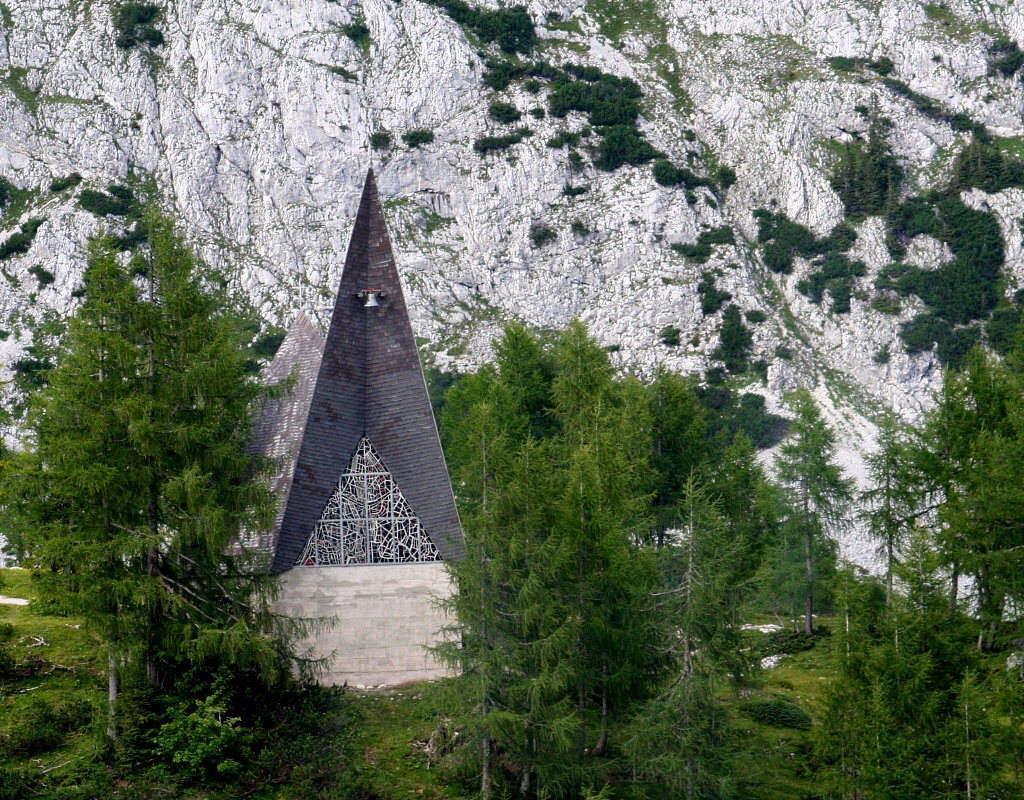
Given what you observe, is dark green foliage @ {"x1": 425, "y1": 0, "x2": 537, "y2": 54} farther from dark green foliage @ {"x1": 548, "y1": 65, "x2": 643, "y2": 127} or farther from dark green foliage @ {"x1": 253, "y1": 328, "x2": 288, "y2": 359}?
dark green foliage @ {"x1": 253, "y1": 328, "x2": 288, "y2": 359}

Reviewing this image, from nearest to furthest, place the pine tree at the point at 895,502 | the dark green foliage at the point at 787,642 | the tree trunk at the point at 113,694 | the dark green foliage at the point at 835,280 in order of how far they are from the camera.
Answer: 1. the tree trunk at the point at 113,694
2. the pine tree at the point at 895,502
3. the dark green foliage at the point at 787,642
4. the dark green foliage at the point at 835,280

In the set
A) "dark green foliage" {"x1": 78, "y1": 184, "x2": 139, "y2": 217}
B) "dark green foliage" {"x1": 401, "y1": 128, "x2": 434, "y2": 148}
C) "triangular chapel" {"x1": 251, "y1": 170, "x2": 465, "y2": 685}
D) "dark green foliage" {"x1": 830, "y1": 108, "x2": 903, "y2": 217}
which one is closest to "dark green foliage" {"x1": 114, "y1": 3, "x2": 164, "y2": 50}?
"dark green foliage" {"x1": 78, "y1": 184, "x2": 139, "y2": 217}

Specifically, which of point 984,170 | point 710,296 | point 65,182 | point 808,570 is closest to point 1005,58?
point 984,170

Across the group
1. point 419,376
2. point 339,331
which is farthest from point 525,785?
point 339,331

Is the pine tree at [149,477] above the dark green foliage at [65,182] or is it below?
below

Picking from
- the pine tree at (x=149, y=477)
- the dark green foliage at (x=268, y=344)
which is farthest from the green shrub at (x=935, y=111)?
the pine tree at (x=149, y=477)

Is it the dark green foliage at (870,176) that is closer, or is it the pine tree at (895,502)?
the pine tree at (895,502)

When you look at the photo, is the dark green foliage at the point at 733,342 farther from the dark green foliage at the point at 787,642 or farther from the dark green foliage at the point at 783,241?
the dark green foliage at the point at 787,642
